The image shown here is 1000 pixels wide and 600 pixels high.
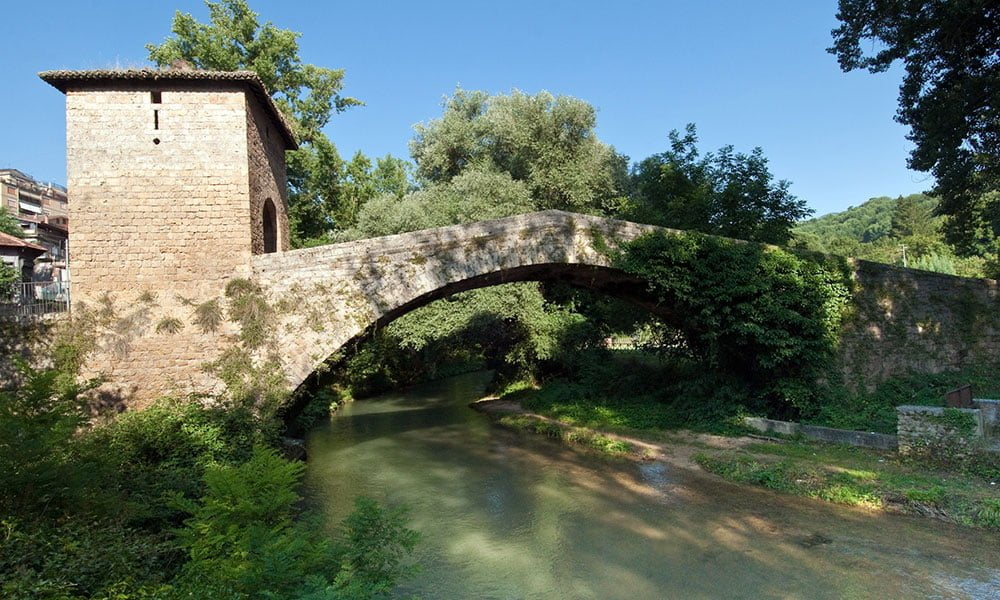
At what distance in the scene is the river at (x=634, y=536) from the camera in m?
5.81

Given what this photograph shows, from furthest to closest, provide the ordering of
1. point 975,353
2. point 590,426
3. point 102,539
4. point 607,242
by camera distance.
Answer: point 590,426 → point 975,353 → point 607,242 → point 102,539

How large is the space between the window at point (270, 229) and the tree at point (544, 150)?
34.7 feet

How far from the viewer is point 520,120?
2164 cm

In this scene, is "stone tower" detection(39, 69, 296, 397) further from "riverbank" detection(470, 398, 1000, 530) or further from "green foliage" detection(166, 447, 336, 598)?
"riverbank" detection(470, 398, 1000, 530)

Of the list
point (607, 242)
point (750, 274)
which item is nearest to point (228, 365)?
point (607, 242)

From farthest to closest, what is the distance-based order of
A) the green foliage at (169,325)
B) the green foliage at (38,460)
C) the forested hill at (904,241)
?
the forested hill at (904,241), the green foliage at (169,325), the green foliage at (38,460)

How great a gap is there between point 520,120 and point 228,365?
16.0 m

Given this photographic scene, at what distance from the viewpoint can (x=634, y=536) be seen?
7312 millimetres

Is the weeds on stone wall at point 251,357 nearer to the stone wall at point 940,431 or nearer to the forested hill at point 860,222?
the stone wall at point 940,431

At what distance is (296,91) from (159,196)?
14.8 m

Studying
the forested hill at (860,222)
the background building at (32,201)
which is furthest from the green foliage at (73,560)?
the forested hill at (860,222)

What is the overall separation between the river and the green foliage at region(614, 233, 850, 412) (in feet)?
11.4

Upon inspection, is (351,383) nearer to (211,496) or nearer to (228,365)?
(228,365)

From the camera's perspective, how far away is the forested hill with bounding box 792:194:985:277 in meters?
35.7
